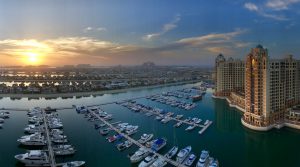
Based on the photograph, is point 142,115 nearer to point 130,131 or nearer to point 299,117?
point 130,131

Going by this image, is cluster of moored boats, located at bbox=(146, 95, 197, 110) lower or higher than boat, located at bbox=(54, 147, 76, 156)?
higher

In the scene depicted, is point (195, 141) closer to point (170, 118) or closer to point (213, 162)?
point (213, 162)

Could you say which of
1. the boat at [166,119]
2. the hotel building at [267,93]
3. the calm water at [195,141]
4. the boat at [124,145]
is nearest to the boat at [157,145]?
the calm water at [195,141]

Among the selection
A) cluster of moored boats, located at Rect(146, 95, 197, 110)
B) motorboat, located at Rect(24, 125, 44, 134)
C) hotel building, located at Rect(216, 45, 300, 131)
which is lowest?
motorboat, located at Rect(24, 125, 44, 134)

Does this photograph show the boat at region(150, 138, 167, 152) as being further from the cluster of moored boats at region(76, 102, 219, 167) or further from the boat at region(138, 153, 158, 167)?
the boat at region(138, 153, 158, 167)

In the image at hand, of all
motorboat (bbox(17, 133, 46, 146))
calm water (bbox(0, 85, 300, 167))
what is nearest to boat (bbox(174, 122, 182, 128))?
calm water (bbox(0, 85, 300, 167))

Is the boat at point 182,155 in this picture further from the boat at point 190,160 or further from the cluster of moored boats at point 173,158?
the boat at point 190,160
